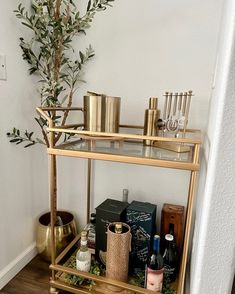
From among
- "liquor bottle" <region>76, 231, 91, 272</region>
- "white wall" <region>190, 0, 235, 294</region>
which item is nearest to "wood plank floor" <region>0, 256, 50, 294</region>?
"liquor bottle" <region>76, 231, 91, 272</region>

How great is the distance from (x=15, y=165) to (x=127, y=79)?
2.40 ft

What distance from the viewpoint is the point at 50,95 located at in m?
1.15

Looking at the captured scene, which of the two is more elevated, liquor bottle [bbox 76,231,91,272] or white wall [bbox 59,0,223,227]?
white wall [bbox 59,0,223,227]

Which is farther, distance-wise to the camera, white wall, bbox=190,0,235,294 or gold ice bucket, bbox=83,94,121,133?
gold ice bucket, bbox=83,94,121,133

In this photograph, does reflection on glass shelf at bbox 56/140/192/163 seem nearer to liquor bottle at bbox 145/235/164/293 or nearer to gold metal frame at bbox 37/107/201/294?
gold metal frame at bbox 37/107/201/294

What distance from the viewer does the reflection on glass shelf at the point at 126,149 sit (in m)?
0.82

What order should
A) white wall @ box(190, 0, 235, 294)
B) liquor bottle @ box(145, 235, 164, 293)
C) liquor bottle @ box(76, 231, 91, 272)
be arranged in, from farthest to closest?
1. liquor bottle @ box(76, 231, 91, 272)
2. liquor bottle @ box(145, 235, 164, 293)
3. white wall @ box(190, 0, 235, 294)

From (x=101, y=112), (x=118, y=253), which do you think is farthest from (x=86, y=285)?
(x=101, y=112)

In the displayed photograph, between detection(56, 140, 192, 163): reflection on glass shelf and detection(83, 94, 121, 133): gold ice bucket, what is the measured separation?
0.07m

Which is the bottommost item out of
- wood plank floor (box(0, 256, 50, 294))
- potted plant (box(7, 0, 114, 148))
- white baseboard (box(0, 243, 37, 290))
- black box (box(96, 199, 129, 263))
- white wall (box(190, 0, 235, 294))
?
wood plank floor (box(0, 256, 50, 294))

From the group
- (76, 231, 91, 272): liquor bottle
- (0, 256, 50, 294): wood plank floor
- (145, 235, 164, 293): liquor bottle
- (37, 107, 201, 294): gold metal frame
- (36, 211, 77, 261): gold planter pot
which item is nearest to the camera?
(37, 107, 201, 294): gold metal frame

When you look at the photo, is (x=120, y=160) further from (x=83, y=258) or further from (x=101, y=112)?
(x=83, y=258)

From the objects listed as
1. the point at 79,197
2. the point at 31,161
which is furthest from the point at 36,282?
the point at 31,161

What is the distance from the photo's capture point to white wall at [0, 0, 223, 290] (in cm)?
107
